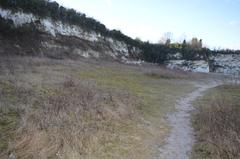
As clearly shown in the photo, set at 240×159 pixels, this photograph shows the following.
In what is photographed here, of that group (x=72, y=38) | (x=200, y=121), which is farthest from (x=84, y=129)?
(x=72, y=38)

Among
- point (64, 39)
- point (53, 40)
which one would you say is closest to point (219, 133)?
point (53, 40)

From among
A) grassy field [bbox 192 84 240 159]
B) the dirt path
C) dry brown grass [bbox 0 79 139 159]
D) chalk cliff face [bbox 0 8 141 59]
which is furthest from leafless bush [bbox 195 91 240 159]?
chalk cliff face [bbox 0 8 141 59]

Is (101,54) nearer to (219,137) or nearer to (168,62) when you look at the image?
(168,62)

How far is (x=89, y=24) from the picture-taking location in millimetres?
42688

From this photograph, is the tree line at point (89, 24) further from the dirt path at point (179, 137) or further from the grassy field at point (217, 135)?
the grassy field at point (217, 135)

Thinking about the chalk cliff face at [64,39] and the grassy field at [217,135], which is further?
the chalk cliff face at [64,39]

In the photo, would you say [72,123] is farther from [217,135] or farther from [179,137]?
[217,135]

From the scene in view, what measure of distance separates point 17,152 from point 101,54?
34.1 meters

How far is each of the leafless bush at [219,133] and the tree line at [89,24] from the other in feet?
76.1

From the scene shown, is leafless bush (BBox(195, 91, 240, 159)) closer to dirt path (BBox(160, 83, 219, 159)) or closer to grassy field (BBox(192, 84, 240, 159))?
grassy field (BBox(192, 84, 240, 159))

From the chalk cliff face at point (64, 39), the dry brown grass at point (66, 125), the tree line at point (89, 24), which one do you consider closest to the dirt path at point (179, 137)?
the dry brown grass at point (66, 125)

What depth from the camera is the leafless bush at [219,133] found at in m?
7.93

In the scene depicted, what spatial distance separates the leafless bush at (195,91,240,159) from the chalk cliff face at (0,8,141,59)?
2010 centimetres

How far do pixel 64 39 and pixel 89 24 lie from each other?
9.04 metres
